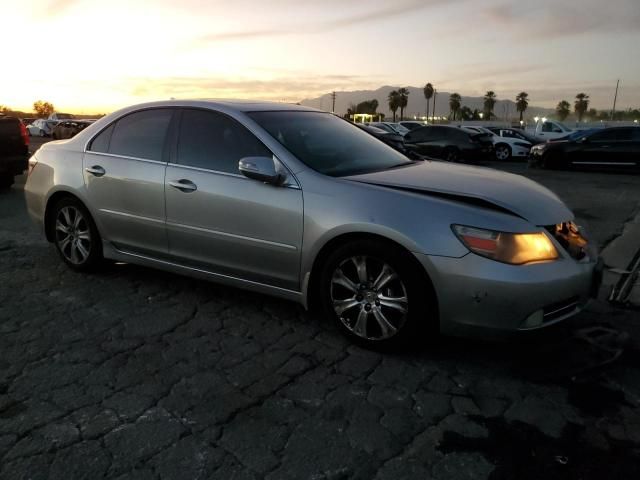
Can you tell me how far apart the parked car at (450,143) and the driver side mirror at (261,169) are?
628 inches

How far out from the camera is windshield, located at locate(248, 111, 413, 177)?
3756 mm

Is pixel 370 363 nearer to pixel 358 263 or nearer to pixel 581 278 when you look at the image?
pixel 358 263

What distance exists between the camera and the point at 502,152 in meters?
22.5

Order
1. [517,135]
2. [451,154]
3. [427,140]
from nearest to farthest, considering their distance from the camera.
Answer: [451,154] < [427,140] < [517,135]

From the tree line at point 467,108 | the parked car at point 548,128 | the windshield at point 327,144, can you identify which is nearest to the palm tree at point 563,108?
the tree line at point 467,108

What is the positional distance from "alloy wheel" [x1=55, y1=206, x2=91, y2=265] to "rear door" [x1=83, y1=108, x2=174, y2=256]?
292mm

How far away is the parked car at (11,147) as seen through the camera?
33.0 feet

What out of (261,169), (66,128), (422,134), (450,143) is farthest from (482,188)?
(66,128)

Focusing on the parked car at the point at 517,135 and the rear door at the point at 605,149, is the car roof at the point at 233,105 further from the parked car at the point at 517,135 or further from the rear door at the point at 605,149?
the parked car at the point at 517,135

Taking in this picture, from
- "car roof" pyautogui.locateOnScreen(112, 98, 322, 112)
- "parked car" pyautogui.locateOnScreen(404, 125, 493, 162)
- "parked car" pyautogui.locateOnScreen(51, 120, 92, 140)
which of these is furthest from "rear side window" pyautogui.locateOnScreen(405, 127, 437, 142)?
"parked car" pyautogui.locateOnScreen(51, 120, 92, 140)

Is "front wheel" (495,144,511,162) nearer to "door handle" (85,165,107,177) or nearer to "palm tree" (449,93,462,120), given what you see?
"door handle" (85,165,107,177)

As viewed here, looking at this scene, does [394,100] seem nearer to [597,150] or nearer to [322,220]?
[597,150]

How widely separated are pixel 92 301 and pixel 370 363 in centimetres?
229

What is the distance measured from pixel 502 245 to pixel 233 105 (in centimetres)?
225
